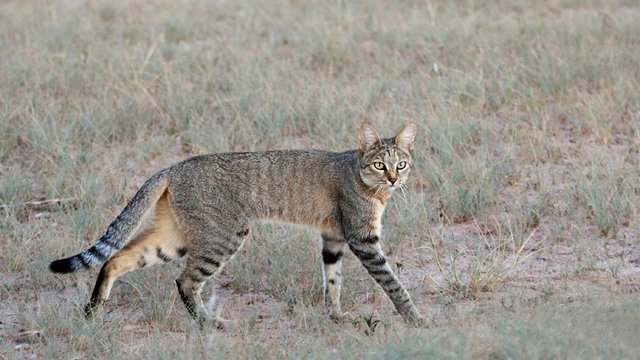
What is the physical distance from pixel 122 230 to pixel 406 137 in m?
2.11

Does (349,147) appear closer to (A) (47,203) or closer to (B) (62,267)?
(A) (47,203)

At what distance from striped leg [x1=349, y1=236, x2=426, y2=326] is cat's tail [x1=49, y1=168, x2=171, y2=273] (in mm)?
1410

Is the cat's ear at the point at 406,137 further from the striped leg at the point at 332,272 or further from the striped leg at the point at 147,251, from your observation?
the striped leg at the point at 147,251

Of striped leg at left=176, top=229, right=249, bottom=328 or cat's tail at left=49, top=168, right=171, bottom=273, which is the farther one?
striped leg at left=176, top=229, right=249, bottom=328

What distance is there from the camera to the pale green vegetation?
22.0ft

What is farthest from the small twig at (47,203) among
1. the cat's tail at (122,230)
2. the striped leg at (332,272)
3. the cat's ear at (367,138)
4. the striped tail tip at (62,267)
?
the cat's ear at (367,138)

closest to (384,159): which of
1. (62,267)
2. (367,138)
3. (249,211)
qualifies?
(367,138)

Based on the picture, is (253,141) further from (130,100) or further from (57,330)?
(57,330)

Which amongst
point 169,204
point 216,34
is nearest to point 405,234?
point 169,204

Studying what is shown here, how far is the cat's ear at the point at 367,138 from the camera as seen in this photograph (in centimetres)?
739

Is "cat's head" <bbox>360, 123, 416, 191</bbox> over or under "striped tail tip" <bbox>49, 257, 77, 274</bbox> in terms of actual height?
over

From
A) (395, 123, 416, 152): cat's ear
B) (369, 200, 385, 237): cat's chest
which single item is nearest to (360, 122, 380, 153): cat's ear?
(395, 123, 416, 152): cat's ear

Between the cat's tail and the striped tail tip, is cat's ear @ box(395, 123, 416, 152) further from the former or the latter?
the striped tail tip

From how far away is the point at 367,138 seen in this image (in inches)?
292
